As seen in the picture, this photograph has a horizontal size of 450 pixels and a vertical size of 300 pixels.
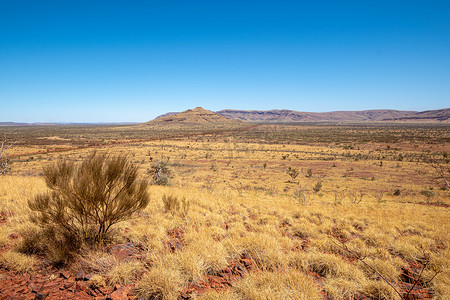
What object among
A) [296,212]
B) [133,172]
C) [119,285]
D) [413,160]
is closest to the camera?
[119,285]

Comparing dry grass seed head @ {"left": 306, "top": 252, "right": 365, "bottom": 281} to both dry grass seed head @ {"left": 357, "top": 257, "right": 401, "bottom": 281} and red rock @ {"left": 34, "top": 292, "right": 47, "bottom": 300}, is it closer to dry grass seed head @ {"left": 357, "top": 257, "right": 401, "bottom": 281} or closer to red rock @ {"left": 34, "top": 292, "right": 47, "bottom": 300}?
dry grass seed head @ {"left": 357, "top": 257, "right": 401, "bottom": 281}

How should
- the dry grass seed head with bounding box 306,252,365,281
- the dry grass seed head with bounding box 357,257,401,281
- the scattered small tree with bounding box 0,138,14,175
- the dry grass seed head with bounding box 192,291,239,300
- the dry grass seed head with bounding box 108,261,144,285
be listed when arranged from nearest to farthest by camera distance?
the dry grass seed head with bounding box 192,291,239,300
the dry grass seed head with bounding box 108,261,144,285
the dry grass seed head with bounding box 306,252,365,281
the dry grass seed head with bounding box 357,257,401,281
the scattered small tree with bounding box 0,138,14,175

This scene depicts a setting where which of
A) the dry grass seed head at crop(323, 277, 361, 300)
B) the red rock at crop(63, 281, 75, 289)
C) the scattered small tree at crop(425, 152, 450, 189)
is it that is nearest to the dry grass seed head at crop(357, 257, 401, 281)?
the dry grass seed head at crop(323, 277, 361, 300)

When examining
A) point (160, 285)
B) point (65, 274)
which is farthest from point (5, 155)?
point (160, 285)

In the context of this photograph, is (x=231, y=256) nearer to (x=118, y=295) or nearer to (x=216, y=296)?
(x=216, y=296)

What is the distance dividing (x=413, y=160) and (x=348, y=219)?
95.1 ft

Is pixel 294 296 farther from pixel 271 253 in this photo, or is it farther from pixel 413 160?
pixel 413 160

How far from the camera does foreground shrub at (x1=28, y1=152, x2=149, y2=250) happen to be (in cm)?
377

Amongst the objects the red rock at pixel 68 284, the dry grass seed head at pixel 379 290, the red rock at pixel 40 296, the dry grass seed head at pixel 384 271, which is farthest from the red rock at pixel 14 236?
the dry grass seed head at pixel 384 271

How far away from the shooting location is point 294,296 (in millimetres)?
2689

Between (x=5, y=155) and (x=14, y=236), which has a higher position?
(x=5, y=155)

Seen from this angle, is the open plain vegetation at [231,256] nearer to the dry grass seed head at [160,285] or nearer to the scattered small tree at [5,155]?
the dry grass seed head at [160,285]

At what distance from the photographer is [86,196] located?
3.75 m

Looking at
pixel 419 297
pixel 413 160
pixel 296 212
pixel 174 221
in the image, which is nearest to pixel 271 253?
pixel 419 297
